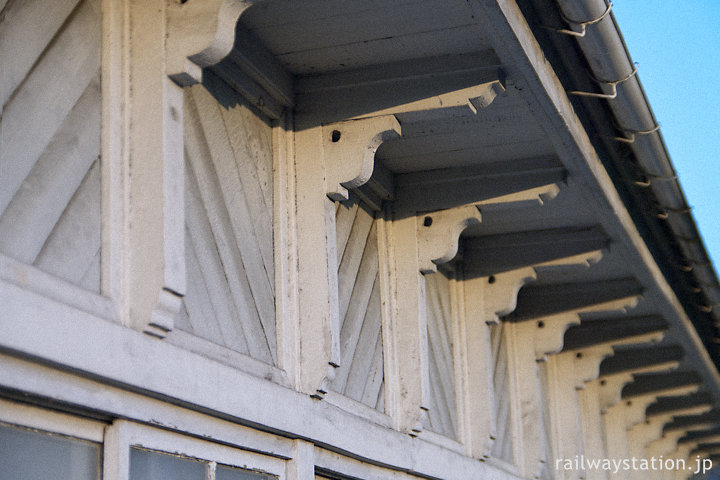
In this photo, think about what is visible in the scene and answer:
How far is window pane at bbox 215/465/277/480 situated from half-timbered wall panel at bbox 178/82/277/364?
1.17 feet

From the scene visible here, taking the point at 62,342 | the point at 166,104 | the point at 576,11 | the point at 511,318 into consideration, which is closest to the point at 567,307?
the point at 511,318

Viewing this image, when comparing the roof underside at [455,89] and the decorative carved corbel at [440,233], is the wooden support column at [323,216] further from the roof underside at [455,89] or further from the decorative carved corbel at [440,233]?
the decorative carved corbel at [440,233]

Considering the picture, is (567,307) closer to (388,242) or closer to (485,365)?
(485,365)

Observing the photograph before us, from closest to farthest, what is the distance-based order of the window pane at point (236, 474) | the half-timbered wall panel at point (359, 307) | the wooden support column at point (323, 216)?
the window pane at point (236, 474) < the wooden support column at point (323, 216) < the half-timbered wall panel at point (359, 307)

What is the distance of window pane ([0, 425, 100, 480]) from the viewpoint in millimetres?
2125

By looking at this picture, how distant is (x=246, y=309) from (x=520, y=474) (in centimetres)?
323

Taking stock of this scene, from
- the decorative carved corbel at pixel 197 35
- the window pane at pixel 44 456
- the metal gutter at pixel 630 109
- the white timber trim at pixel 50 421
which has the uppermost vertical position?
the metal gutter at pixel 630 109

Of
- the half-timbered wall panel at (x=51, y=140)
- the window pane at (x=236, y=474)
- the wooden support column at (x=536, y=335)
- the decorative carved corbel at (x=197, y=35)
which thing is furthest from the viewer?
the wooden support column at (x=536, y=335)

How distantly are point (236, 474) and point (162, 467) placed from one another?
449 millimetres

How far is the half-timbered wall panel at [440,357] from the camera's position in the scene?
5.00 meters

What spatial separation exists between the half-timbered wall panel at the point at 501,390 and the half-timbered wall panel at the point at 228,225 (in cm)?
272

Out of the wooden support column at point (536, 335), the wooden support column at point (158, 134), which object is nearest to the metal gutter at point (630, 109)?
the wooden support column at point (536, 335)

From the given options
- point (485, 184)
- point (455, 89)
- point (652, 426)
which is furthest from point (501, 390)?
point (652, 426)

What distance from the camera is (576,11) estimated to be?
352 centimetres
